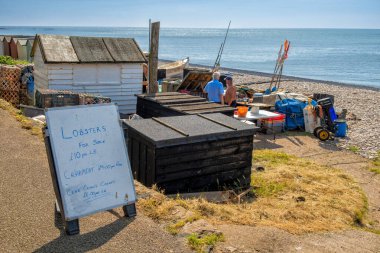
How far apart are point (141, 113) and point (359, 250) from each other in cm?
907

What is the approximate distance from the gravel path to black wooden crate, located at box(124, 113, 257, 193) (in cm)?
171

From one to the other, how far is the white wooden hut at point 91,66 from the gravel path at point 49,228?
862 centimetres

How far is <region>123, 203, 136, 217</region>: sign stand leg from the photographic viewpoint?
592 cm

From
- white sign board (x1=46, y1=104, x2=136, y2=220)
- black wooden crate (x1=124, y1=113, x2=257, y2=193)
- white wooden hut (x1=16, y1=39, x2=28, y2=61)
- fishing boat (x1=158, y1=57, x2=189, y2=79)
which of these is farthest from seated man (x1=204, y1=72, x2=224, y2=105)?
white wooden hut (x1=16, y1=39, x2=28, y2=61)

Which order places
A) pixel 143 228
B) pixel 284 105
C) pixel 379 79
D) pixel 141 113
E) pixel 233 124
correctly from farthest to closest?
pixel 379 79 → pixel 284 105 → pixel 141 113 → pixel 233 124 → pixel 143 228

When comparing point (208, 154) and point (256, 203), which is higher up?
point (208, 154)

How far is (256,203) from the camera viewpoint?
812 centimetres

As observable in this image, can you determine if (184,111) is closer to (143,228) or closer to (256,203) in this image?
(256,203)

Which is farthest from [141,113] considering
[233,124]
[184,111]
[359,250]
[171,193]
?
[359,250]

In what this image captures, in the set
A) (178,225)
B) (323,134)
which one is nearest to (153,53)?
(323,134)

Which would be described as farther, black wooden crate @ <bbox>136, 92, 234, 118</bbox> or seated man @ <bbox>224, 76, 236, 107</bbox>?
seated man @ <bbox>224, 76, 236, 107</bbox>

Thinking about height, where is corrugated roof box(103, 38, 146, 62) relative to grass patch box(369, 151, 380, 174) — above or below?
above

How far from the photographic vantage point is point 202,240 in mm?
5270

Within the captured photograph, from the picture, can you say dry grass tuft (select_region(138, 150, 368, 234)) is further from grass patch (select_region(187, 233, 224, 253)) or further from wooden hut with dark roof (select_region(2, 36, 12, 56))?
wooden hut with dark roof (select_region(2, 36, 12, 56))
